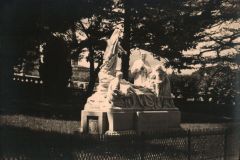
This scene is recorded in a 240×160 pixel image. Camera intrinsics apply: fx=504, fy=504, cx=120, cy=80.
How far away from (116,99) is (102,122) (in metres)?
0.83

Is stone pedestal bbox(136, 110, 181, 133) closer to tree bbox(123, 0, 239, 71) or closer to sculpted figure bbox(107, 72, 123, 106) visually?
sculpted figure bbox(107, 72, 123, 106)

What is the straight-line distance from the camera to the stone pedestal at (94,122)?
50.1ft

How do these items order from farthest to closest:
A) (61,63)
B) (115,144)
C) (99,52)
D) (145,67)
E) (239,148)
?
(99,52), (61,63), (145,67), (239,148), (115,144)

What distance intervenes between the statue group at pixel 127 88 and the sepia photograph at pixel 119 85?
0.12 feet

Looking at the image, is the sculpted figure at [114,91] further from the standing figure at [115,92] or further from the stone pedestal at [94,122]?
the stone pedestal at [94,122]

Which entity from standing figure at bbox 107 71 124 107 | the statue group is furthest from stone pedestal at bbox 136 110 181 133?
standing figure at bbox 107 71 124 107

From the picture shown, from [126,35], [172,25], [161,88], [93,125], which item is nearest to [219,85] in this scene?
[172,25]

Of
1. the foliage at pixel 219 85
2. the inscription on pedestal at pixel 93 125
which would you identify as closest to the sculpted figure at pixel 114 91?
the inscription on pedestal at pixel 93 125

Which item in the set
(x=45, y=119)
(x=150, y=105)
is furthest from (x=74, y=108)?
(x=150, y=105)

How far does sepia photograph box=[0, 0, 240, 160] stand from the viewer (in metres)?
8.75

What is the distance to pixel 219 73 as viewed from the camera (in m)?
30.4

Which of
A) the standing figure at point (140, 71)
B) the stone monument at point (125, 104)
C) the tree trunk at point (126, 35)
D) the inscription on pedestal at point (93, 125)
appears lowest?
the inscription on pedestal at point (93, 125)

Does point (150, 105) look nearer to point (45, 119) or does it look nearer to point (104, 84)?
point (104, 84)

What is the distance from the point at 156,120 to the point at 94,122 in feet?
8.68
